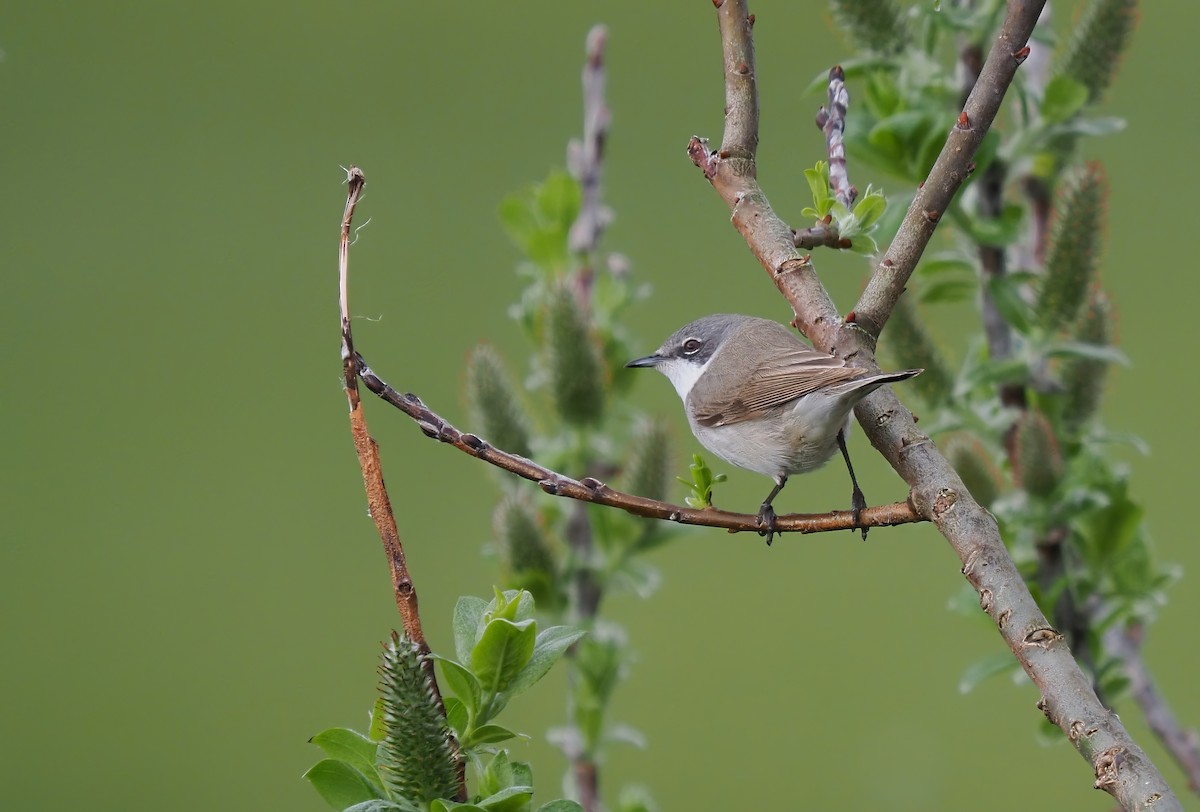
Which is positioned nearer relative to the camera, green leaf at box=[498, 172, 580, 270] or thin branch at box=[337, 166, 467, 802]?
thin branch at box=[337, 166, 467, 802]

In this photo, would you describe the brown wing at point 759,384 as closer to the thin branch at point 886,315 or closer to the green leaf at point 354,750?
the thin branch at point 886,315

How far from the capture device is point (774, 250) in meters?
0.49

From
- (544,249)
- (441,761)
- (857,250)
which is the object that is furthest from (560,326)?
(441,761)

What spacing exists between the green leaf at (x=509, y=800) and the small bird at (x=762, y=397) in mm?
279

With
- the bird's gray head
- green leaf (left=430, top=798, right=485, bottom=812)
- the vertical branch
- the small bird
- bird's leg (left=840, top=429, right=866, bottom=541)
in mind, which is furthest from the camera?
the bird's gray head

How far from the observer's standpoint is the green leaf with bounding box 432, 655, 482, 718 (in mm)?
369

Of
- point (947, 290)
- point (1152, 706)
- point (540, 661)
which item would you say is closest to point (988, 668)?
point (1152, 706)

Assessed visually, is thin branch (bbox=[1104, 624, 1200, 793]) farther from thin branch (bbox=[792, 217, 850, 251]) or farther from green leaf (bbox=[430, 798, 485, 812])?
green leaf (bbox=[430, 798, 485, 812])

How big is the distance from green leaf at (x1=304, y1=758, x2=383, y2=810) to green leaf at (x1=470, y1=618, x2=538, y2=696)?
1.8 inches

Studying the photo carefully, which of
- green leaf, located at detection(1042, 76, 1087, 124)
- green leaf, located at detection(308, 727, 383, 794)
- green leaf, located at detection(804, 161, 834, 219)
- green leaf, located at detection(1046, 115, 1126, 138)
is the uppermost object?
green leaf, located at detection(1042, 76, 1087, 124)

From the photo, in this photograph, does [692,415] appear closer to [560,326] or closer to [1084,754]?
[560,326]

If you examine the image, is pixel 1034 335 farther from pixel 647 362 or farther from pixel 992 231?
pixel 647 362

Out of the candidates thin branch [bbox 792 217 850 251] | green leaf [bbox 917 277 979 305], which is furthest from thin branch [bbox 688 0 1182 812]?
green leaf [bbox 917 277 979 305]

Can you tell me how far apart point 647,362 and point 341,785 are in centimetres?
60
